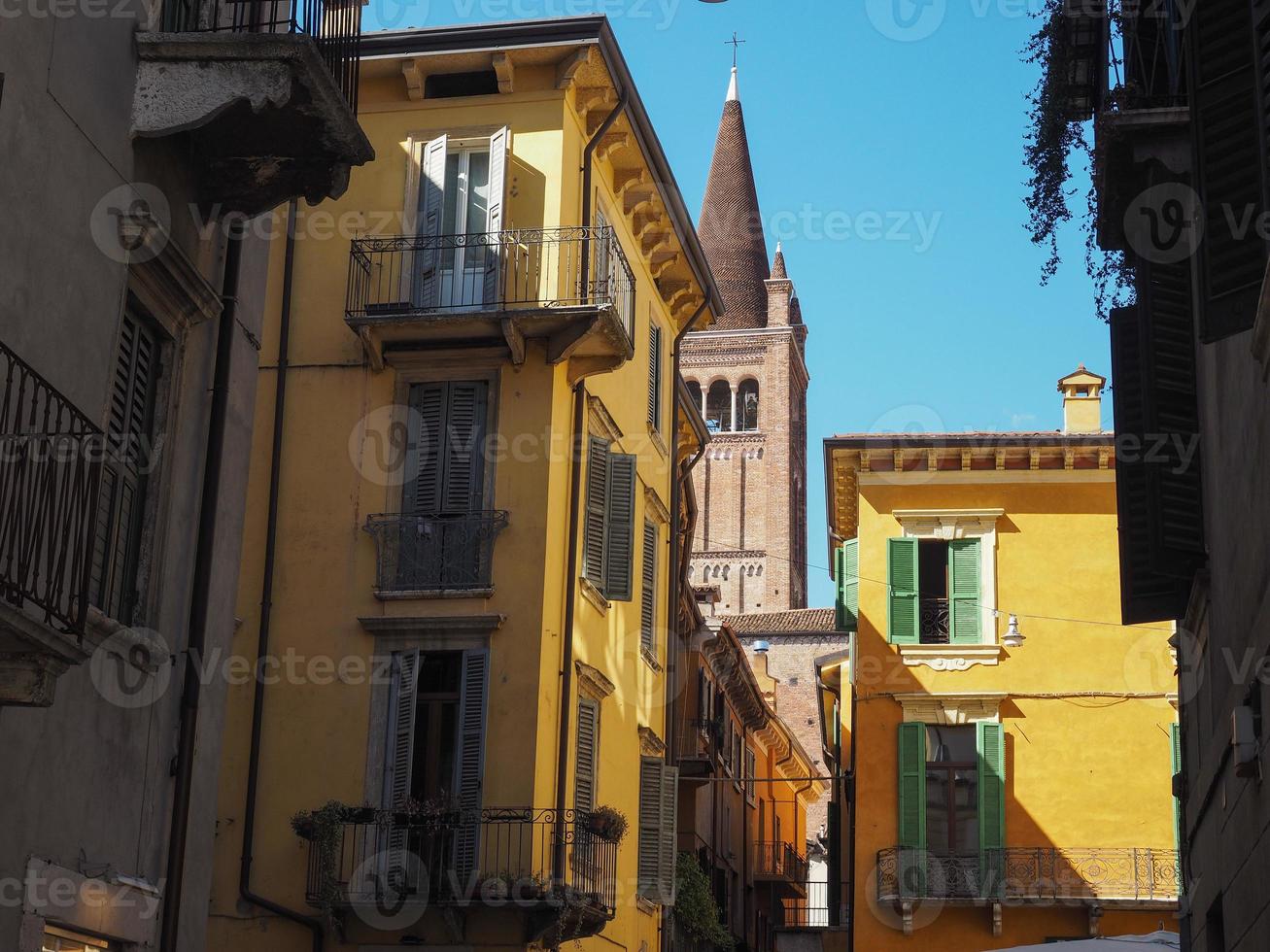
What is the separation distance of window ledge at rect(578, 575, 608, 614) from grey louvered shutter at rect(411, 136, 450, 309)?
379 cm

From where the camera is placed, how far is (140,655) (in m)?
9.81

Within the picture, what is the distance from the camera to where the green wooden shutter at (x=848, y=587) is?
100ft

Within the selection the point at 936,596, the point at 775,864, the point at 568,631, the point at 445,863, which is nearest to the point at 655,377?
the point at 568,631

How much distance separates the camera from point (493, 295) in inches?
810

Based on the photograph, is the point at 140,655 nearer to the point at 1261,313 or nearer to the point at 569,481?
the point at 1261,313

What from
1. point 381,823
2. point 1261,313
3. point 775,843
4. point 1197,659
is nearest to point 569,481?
point 381,823

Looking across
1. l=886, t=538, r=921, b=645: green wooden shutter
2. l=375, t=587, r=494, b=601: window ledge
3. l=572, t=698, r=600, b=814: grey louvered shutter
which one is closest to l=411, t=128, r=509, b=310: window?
l=375, t=587, r=494, b=601: window ledge

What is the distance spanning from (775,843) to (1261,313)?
39470mm

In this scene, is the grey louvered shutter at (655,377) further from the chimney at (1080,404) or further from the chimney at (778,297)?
the chimney at (778,297)

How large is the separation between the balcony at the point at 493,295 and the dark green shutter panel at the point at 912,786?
10850 mm

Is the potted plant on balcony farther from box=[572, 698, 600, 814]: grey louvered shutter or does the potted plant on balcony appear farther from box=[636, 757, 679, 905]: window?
box=[636, 757, 679, 905]: window

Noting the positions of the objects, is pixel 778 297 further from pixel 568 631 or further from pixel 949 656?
pixel 568 631

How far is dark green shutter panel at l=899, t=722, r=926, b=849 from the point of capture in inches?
1121

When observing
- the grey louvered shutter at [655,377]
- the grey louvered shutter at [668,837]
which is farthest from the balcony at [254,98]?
the grey louvered shutter at [668,837]
